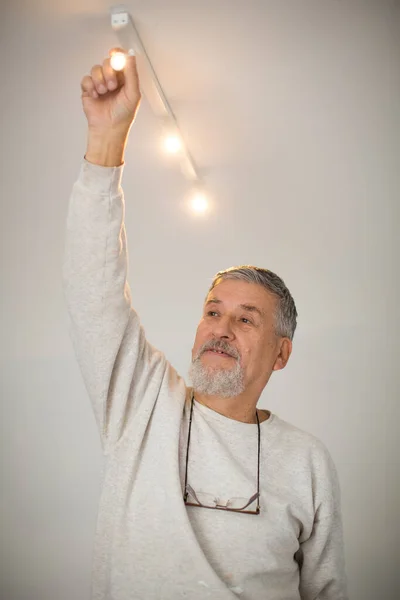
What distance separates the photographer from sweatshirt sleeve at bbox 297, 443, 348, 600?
5.68ft

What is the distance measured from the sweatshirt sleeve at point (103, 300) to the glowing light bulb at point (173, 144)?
1690 millimetres

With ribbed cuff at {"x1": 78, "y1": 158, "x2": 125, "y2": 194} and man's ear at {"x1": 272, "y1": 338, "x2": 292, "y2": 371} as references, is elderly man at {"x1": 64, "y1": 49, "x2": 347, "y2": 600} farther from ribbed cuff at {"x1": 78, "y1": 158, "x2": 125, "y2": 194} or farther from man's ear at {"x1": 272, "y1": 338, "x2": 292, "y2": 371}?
man's ear at {"x1": 272, "y1": 338, "x2": 292, "y2": 371}

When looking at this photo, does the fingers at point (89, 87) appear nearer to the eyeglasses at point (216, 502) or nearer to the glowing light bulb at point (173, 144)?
the eyeglasses at point (216, 502)

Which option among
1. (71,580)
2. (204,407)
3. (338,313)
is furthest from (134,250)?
(204,407)

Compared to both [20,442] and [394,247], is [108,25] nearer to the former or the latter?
[394,247]

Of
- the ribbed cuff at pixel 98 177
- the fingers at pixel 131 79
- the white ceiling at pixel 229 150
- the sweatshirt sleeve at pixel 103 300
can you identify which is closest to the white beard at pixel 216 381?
the sweatshirt sleeve at pixel 103 300

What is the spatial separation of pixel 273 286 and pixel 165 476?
69 cm

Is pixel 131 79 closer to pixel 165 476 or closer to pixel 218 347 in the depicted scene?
pixel 218 347

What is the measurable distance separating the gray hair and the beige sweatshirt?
1.12ft

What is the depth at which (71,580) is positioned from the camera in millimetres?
3256

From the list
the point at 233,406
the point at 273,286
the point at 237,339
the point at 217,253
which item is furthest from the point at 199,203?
the point at 233,406

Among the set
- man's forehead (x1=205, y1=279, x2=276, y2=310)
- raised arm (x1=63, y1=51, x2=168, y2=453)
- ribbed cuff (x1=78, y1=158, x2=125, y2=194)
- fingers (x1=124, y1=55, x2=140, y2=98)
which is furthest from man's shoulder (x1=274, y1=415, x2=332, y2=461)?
fingers (x1=124, y1=55, x2=140, y2=98)

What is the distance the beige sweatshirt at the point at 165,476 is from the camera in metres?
1.42

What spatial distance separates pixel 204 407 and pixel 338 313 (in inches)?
77.0
